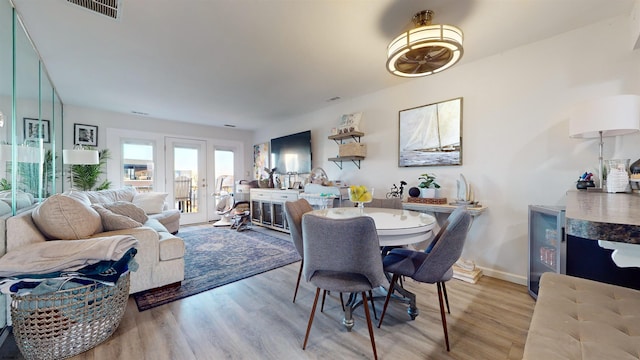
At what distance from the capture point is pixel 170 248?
2326 mm

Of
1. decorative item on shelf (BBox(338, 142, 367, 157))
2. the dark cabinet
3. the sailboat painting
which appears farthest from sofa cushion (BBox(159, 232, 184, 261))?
the dark cabinet

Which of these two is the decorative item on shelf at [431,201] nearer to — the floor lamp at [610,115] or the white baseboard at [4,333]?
the floor lamp at [610,115]

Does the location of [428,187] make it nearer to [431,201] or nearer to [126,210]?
[431,201]

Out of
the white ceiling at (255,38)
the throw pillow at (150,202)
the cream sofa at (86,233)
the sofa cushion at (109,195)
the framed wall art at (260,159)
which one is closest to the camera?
the cream sofa at (86,233)

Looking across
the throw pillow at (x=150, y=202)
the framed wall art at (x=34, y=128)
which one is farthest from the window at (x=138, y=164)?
the framed wall art at (x=34, y=128)

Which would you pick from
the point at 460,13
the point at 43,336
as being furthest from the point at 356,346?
the point at 460,13

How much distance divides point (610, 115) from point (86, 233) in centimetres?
380

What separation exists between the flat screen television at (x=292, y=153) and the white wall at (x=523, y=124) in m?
2.13

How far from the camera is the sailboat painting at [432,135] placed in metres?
2.87

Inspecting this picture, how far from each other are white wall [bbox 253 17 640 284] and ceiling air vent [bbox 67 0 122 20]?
3122 mm

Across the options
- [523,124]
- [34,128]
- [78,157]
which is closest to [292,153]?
[78,157]

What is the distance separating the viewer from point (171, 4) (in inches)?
72.3

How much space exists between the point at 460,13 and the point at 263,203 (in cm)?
442

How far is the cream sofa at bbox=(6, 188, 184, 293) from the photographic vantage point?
1582mm
